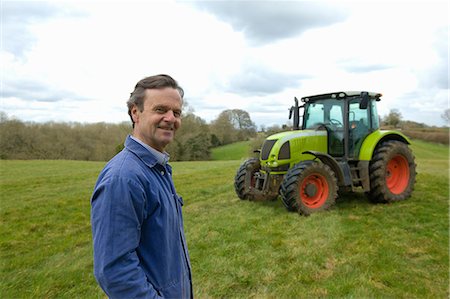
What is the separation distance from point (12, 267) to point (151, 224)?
11.6 feet

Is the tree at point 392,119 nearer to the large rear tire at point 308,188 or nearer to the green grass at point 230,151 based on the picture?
the green grass at point 230,151

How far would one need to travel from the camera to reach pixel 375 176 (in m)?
6.53

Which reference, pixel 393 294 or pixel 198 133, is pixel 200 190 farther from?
pixel 198 133

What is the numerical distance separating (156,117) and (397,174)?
274 inches

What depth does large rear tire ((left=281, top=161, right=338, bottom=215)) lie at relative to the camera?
228 inches

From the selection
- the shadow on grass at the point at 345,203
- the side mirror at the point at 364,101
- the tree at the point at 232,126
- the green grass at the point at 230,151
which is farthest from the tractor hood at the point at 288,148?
the tree at the point at 232,126

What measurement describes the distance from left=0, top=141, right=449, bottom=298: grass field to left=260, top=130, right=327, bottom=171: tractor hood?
88 cm

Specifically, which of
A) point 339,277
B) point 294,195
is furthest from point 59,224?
point 339,277

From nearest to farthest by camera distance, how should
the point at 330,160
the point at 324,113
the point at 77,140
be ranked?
the point at 330,160, the point at 324,113, the point at 77,140

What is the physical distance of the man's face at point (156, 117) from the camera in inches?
66.4

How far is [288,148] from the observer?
21.0 ft

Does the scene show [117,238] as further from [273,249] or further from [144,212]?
[273,249]

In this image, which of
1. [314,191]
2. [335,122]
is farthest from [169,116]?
[335,122]

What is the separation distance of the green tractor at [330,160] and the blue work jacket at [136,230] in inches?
170
